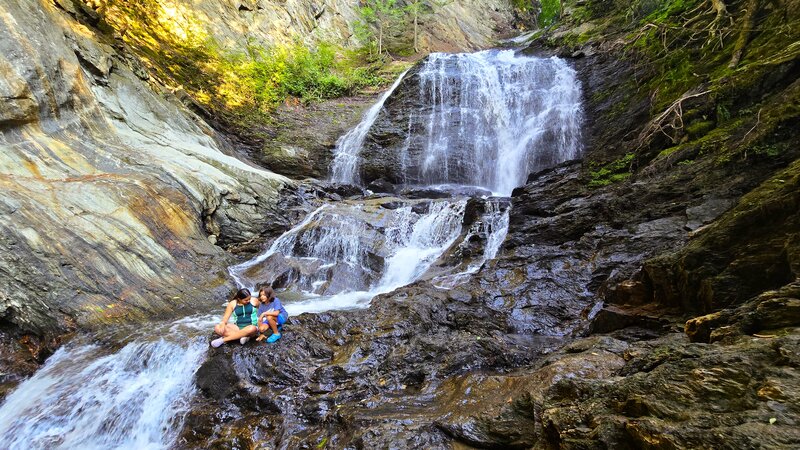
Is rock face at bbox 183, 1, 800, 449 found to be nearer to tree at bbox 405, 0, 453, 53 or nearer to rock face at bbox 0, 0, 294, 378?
rock face at bbox 0, 0, 294, 378

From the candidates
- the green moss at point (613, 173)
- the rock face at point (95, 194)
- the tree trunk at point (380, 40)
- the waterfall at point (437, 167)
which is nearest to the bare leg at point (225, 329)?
the waterfall at point (437, 167)

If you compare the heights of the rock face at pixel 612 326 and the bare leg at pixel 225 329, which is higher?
the rock face at pixel 612 326

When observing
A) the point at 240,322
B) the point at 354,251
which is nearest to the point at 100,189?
the point at 240,322

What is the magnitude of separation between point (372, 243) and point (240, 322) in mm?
5017

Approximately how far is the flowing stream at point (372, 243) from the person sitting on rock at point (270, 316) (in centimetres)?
96

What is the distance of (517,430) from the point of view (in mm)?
2955

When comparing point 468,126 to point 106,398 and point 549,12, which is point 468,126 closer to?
point 106,398

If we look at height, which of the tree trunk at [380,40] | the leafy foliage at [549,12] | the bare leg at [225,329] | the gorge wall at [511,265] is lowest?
the bare leg at [225,329]

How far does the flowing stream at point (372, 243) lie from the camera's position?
490 cm

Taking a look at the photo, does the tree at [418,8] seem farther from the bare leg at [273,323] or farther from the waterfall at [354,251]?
the bare leg at [273,323]

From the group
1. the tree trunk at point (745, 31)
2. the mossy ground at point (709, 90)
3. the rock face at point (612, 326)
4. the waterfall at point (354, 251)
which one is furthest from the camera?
the waterfall at point (354, 251)

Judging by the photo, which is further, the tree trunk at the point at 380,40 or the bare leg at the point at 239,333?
the tree trunk at the point at 380,40

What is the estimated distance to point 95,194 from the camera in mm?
7977

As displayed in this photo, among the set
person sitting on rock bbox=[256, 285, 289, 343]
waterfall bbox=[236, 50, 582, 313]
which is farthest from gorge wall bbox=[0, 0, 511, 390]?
person sitting on rock bbox=[256, 285, 289, 343]
